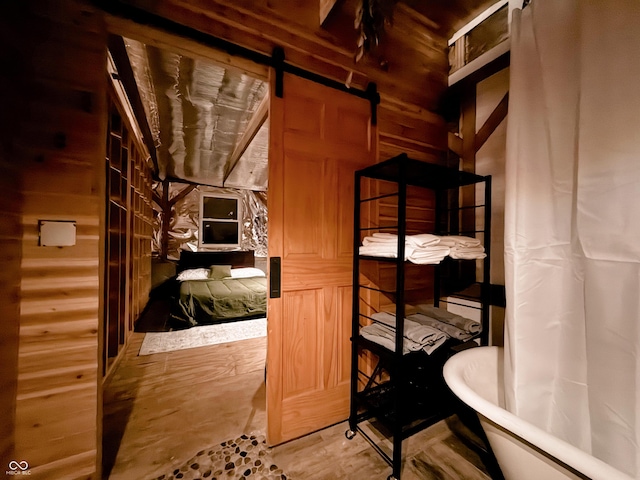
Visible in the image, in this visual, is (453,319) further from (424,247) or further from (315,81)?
(315,81)

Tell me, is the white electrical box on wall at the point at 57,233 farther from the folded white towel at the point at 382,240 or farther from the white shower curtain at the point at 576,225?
the white shower curtain at the point at 576,225

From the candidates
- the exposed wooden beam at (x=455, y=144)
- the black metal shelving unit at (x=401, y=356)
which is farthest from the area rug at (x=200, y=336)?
the exposed wooden beam at (x=455, y=144)

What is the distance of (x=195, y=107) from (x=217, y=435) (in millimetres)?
2609

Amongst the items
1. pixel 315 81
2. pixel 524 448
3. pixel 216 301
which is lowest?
pixel 216 301

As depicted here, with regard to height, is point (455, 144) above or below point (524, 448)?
above

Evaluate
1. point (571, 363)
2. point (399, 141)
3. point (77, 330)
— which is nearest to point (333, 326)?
point (571, 363)

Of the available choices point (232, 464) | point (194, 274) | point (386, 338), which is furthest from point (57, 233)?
point (194, 274)

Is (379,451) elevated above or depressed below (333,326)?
below

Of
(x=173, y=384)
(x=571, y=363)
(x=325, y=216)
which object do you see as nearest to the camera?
(x=571, y=363)

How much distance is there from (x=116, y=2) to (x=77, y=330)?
1.44 m

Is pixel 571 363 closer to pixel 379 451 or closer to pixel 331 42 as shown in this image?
pixel 379 451

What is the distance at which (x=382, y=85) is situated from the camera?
1754 millimetres

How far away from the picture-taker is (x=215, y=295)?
11.3 ft

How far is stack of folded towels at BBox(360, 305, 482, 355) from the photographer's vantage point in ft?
4.27
